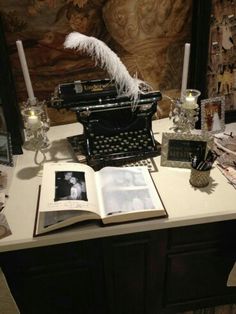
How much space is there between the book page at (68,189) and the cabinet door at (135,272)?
20 cm

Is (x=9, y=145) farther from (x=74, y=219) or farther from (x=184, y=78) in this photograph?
(x=184, y=78)

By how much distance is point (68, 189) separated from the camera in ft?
3.67

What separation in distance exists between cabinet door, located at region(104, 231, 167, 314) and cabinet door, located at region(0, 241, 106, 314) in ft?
0.17

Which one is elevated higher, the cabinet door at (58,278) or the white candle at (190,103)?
the white candle at (190,103)

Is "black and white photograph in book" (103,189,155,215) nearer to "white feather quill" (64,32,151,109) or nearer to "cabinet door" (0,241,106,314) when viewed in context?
"cabinet door" (0,241,106,314)

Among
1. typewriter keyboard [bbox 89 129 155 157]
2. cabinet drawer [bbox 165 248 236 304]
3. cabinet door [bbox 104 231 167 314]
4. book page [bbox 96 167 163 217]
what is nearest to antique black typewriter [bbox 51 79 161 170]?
typewriter keyboard [bbox 89 129 155 157]

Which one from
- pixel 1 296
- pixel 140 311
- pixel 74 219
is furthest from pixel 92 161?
pixel 140 311

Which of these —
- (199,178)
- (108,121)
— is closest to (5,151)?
(108,121)

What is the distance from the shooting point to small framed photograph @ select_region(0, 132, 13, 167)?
136 centimetres

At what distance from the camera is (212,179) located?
1.28 meters

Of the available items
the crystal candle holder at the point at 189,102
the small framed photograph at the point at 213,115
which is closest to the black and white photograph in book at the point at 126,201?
the crystal candle holder at the point at 189,102

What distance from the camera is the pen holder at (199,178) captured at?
3.92ft

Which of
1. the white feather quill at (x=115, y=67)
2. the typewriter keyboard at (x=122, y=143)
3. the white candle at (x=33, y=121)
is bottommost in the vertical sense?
the typewriter keyboard at (x=122, y=143)

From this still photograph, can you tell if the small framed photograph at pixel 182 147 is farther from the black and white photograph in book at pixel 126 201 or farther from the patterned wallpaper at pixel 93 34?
the patterned wallpaper at pixel 93 34
